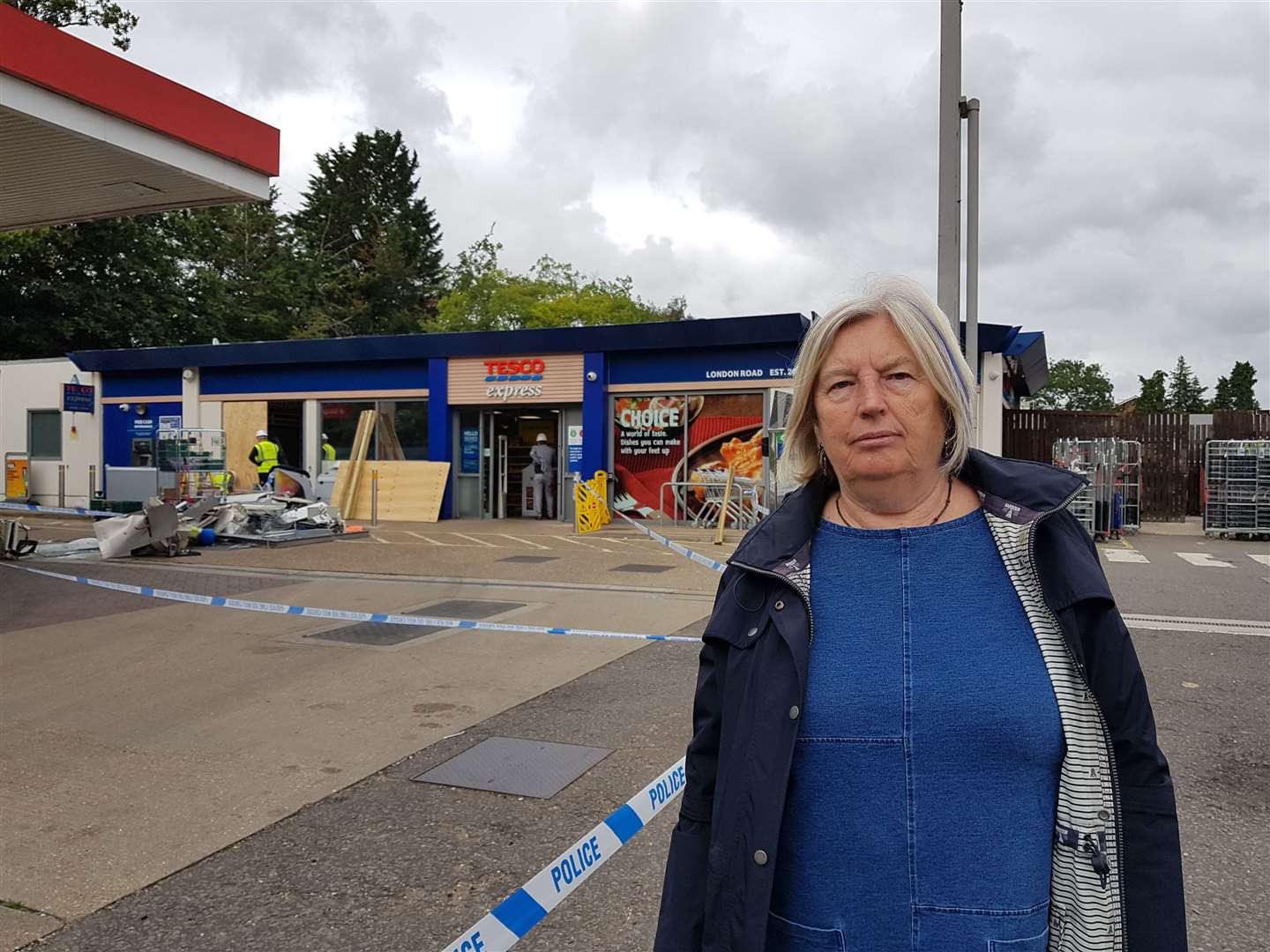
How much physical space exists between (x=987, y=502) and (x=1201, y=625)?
27.1 feet

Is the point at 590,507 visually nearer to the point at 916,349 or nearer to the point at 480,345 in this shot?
the point at 480,345

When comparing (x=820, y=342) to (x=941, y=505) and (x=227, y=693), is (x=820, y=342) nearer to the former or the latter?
(x=941, y=505)

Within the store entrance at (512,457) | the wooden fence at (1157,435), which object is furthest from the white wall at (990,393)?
the store entrance at (512,457)

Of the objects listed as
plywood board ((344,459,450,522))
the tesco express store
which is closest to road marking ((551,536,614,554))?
the tesco express store

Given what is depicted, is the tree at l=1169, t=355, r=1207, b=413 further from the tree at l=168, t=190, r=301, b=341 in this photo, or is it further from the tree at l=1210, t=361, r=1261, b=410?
the tree at l=168, t=190, r=301, b=341

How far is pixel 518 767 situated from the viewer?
459 centimetres

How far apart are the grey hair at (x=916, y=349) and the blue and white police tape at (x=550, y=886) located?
135 cm

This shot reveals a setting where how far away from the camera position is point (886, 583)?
5.24ft

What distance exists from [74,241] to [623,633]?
1497 inches

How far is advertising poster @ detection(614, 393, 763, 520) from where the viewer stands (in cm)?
1861

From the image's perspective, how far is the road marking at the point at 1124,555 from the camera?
13773 millimetres

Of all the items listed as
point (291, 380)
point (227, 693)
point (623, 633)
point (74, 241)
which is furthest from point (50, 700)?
point (74, 241)

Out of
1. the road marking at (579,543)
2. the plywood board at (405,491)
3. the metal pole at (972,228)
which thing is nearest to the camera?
the metal pole at (972,228)

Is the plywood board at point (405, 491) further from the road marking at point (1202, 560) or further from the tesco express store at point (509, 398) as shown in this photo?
the road marking at point (1202, 560)
